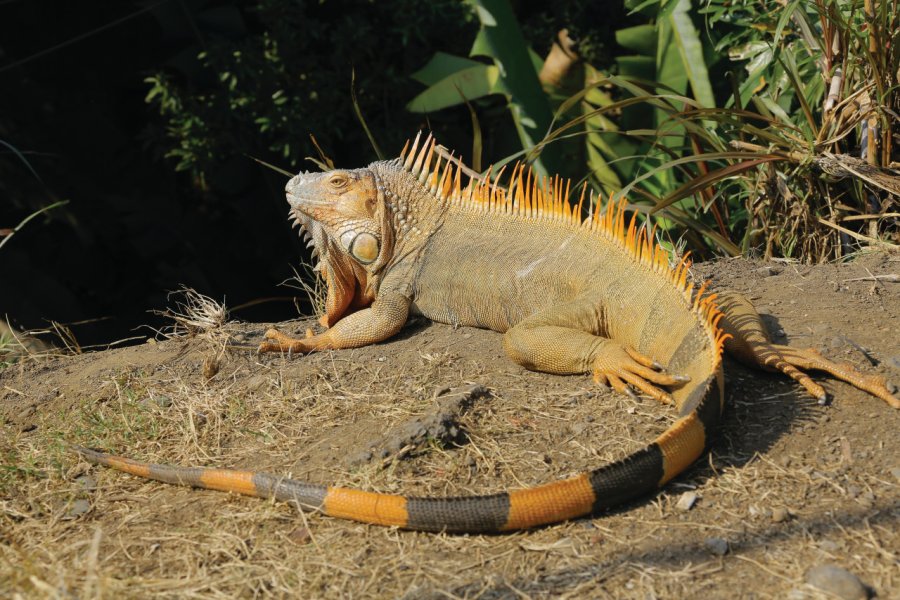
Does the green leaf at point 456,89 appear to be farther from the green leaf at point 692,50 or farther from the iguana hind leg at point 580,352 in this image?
the iguana hind leg at point 580,352

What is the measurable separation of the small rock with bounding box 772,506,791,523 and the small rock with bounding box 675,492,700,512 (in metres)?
0.22

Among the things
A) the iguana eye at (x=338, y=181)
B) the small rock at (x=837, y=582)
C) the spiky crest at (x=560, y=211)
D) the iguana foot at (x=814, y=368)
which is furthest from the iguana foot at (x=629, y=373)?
the iguana eye at (x=338, y=181)

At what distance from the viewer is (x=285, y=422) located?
Result: 325 centimetres

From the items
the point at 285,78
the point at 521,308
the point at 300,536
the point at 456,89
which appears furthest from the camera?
the point at 285,78

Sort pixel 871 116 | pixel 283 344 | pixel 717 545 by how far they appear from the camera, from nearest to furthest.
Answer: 1. pixel 717 545
2. pixel 283 344
3. pixel 871 116

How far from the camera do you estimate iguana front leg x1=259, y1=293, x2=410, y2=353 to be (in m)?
3.94

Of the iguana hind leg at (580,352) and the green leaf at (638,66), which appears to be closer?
the iguana hind leg at (580,352)

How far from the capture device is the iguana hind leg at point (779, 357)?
9.68 feet

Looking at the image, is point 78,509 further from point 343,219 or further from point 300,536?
point 343,219

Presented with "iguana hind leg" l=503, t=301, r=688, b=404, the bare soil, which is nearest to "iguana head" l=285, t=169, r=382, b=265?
the bare soil

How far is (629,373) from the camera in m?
3.09

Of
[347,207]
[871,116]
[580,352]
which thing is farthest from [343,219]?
[871,116]

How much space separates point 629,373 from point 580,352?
23 centimetres

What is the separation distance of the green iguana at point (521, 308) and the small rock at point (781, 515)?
295 mm
